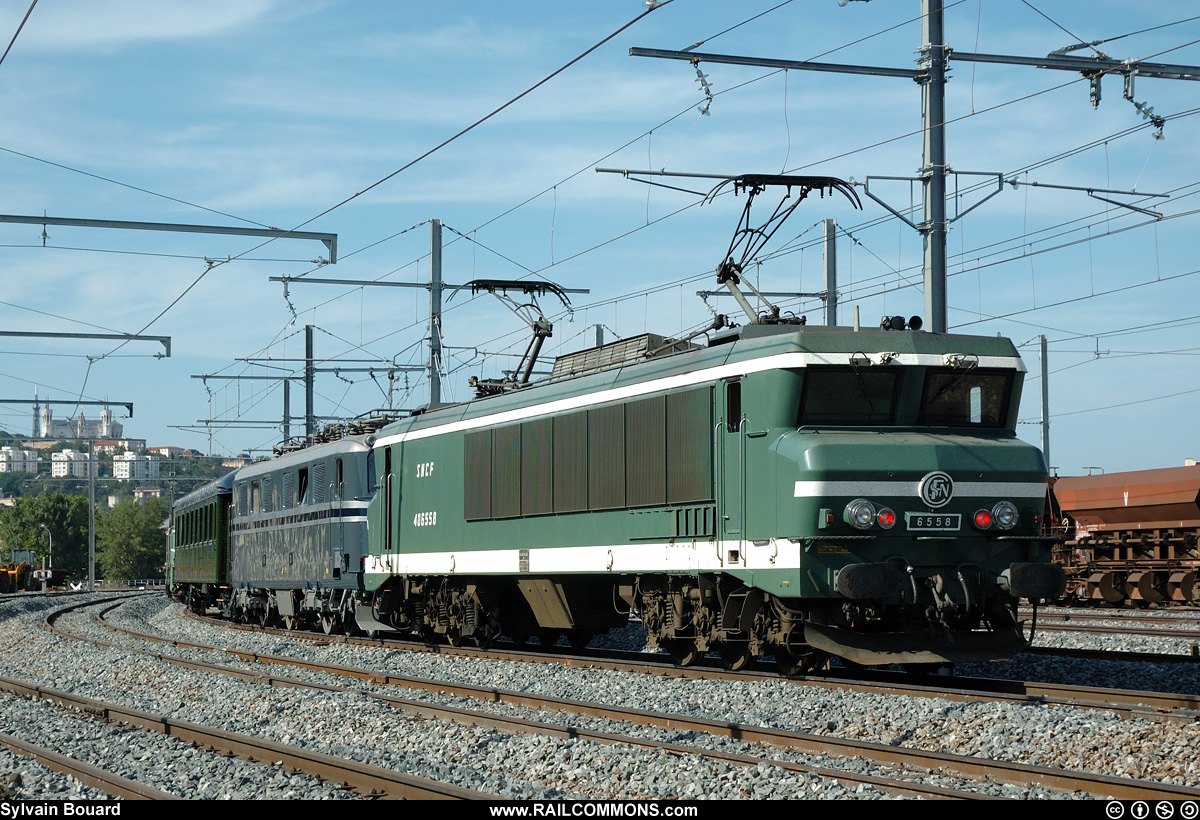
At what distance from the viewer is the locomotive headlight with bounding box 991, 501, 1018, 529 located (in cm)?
1375

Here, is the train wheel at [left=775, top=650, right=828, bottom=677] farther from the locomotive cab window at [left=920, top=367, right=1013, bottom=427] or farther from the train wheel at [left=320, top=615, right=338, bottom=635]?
the train wheel at [left=320, top=615, right=338, bottom=635]

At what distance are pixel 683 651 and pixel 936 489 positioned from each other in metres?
4.51

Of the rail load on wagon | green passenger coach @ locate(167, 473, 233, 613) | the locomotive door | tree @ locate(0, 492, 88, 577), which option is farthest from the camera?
tree @ locate(0, 492, 88, 577)

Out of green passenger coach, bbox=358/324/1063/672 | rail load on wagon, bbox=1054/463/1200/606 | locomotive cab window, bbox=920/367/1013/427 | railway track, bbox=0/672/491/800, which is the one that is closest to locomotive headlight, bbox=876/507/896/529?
green passenger coach, bbox=358/324/1063/672

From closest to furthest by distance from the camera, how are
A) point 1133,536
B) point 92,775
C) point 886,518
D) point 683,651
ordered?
point 92,775, point 886,518, point 683,651, point 1133,536

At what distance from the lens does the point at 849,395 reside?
14078 millimetres

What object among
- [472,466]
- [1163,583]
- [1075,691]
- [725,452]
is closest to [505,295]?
[472,466]

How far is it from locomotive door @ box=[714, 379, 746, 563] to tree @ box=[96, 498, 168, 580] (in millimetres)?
146879

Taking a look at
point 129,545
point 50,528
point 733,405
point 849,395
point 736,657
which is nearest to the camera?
point 849,395

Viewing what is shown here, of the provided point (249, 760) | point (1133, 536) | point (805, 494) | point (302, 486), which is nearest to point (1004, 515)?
point (805, 494)

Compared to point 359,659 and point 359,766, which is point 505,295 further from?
point 359,766

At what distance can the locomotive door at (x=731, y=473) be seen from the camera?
14211mm

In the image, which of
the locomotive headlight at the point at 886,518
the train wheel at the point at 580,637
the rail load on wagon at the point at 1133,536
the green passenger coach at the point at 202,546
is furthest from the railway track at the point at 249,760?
the rail load on wagon at the point at 1133,536

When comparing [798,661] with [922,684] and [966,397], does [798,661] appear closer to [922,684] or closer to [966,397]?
[922,684]
